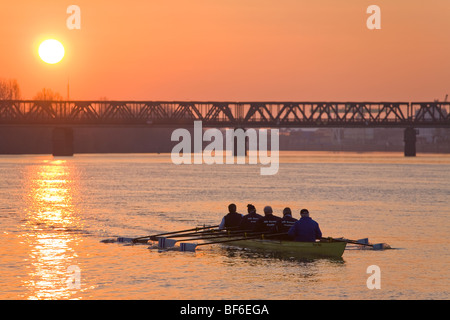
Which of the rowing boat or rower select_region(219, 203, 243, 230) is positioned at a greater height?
rower select_region(219, 203, 243, 230)

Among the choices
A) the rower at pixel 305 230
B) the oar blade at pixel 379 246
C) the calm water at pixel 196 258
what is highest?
the rower at pixel 305 230

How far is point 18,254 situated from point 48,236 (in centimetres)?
713

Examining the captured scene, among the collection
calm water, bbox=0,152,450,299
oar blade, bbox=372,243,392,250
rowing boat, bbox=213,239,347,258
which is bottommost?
calm water, bbox=0,152,450,299

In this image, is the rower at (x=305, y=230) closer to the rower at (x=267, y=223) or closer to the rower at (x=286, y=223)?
the rower at (x=286, y=223)

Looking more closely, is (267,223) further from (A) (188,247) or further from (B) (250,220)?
(A) (188,247)

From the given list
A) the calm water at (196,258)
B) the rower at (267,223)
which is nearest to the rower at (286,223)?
the rower at (267,223)

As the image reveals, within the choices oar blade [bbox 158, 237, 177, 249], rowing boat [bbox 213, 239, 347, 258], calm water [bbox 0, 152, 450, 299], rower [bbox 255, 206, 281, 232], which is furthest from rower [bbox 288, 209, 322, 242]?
oar blade [bbox 158, 237, 177, 249]

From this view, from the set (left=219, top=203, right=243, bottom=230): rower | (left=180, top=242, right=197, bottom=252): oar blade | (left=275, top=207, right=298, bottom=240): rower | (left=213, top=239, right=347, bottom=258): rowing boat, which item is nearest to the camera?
(left=213, top=239, right=347, bottom=258): rowing boat

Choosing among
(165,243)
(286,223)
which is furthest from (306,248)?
(165,243)

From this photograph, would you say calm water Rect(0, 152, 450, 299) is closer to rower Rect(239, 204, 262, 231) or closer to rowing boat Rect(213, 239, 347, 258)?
rowing boat Rect(213, 239, 347, 258)

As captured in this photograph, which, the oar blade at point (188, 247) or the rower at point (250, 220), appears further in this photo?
the oar blade at point (188, 247)

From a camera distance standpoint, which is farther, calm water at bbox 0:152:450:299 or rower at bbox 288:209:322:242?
rower at bbox 288:209:322:242

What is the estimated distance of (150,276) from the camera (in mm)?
30328
